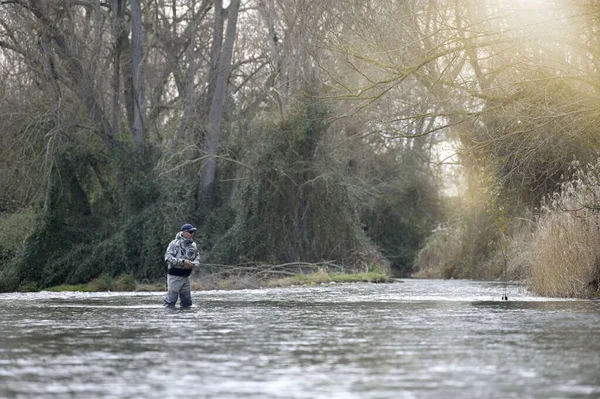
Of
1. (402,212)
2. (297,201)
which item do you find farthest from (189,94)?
(402,212)

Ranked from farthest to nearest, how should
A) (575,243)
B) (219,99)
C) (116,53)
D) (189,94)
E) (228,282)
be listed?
1. (219,99)
2. (189,94)
3. (116,53)
4. (228,282)
5. (575,243)

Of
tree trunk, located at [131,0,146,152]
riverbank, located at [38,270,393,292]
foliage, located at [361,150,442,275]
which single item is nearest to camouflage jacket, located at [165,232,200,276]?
riverbank, located at [38,270,393,292]

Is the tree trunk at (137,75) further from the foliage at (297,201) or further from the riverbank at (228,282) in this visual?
the riverbank at (228,282)

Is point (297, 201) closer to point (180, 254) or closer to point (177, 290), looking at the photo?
point (177, 290)

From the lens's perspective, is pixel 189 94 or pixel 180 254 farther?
pixel 189 94

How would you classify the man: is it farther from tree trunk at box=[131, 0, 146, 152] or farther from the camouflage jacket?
tree trunk at box=[131, 0, 146, 152]

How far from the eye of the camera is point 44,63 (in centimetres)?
3688

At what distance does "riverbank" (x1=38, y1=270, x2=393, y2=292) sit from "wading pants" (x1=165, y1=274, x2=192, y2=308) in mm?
9968

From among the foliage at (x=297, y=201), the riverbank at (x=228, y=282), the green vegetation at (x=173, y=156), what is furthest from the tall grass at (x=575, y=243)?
the foliage at (x=297, y=201)

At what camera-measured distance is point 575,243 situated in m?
22.8

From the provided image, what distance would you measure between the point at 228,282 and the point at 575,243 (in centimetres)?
1322

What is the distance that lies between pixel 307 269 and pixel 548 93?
15.7 metres

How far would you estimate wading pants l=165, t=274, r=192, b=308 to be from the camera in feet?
71.4

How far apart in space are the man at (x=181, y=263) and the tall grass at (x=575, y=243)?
25.0ft
